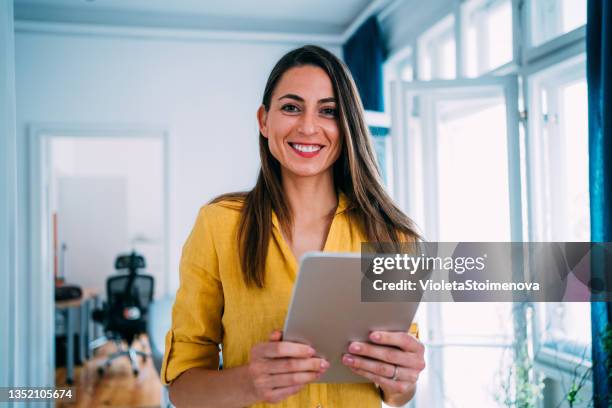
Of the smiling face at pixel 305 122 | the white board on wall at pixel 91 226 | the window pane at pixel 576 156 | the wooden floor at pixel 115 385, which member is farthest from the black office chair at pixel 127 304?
the smiling face at pixel 305 122

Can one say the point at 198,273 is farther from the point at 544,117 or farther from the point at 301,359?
the point at 544,117

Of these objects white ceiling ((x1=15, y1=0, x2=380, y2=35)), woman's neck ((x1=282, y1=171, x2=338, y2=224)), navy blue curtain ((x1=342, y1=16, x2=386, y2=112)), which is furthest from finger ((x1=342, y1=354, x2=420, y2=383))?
white ceiling ((x1=15, y1=0, x2=380, y2=35))

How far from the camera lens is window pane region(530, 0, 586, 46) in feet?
7.83

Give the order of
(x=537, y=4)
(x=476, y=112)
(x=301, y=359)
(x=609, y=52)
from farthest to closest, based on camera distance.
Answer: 1. (x=476, y=112)
2. (x=537, y=4)
3. (x=609, y=52)
4. (x=301, y=359)

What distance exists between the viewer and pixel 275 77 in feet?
3.59

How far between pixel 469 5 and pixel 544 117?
85cm

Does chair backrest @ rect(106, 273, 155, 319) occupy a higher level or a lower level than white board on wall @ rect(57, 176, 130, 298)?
lower

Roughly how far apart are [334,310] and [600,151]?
1560 mm

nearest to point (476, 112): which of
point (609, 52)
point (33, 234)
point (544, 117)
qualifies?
point (544, 117)

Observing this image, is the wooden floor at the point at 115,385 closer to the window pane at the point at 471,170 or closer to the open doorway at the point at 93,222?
the open doorway at the point at 93,222

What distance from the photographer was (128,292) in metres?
5.00

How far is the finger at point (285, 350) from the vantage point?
0.83 m

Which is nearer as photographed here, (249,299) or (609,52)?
(249,299)

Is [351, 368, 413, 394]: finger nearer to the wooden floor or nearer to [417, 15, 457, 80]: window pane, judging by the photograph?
[417, 15, 457, 80]: window pane
